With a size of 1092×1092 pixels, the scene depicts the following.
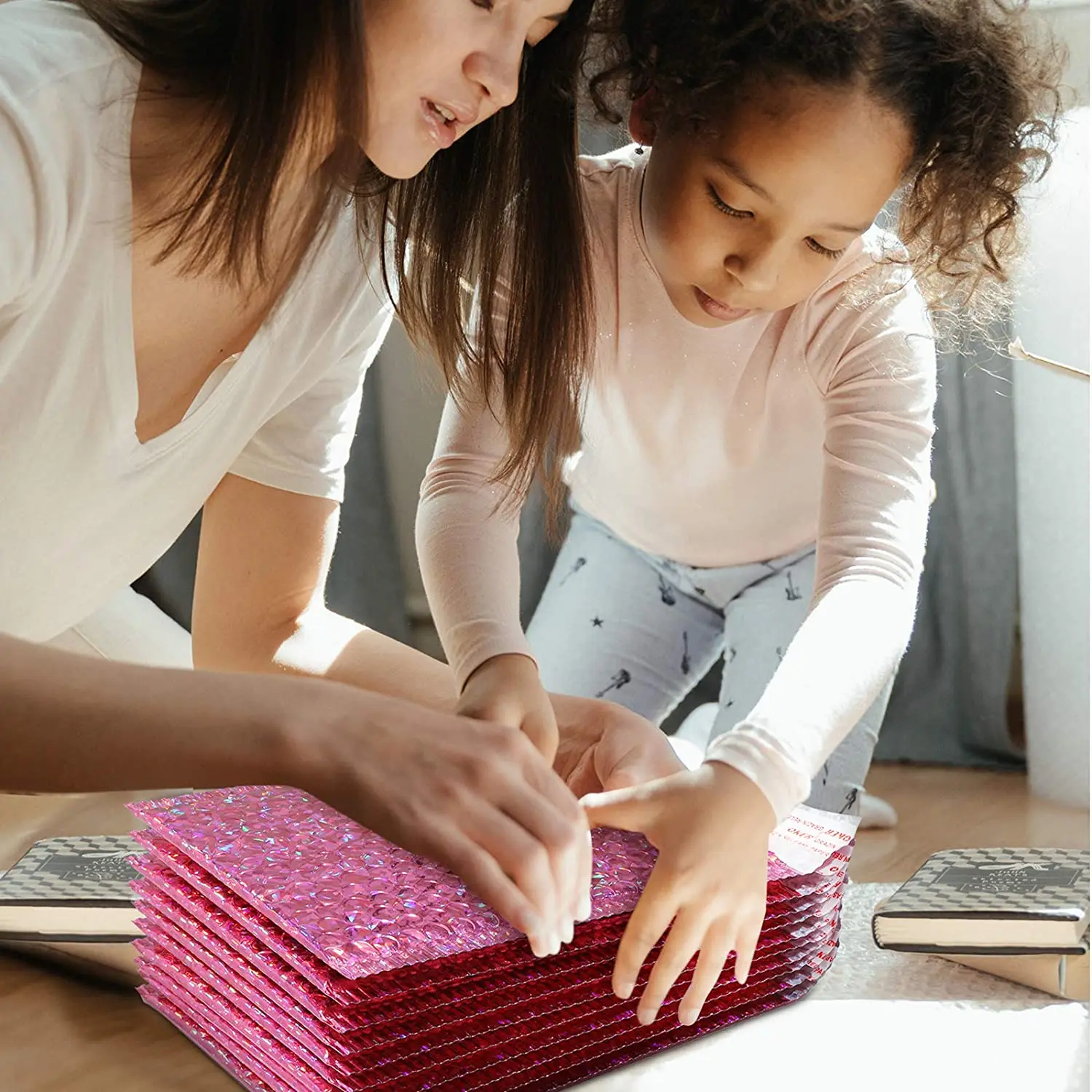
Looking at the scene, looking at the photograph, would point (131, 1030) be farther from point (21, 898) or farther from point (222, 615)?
point (222, 615)

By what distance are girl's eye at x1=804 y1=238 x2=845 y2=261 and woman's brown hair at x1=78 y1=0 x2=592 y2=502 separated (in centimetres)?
15

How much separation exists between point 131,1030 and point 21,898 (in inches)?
4.0

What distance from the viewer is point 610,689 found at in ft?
4.30

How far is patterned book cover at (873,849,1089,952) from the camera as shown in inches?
26.0

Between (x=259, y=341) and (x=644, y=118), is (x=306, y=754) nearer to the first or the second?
(x=259, y=341)

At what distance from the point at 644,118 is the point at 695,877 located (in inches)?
22.9

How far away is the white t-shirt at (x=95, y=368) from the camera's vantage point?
0.68 metres

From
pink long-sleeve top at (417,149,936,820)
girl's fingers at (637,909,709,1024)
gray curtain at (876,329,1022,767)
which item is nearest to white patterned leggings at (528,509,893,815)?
pink long-sleeve top at (417,149,936,820)

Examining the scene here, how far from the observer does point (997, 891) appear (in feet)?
2.30

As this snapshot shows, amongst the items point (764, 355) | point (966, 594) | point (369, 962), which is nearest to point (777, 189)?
point (764, 355)

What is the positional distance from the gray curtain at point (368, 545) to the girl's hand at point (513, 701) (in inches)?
46.4

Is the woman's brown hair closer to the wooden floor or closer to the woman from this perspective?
the woman

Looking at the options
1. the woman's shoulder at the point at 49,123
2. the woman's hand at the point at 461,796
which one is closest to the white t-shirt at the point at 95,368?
the woman's shoulder at the point at 49,123

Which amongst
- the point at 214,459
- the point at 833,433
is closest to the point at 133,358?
the point at 214,459
